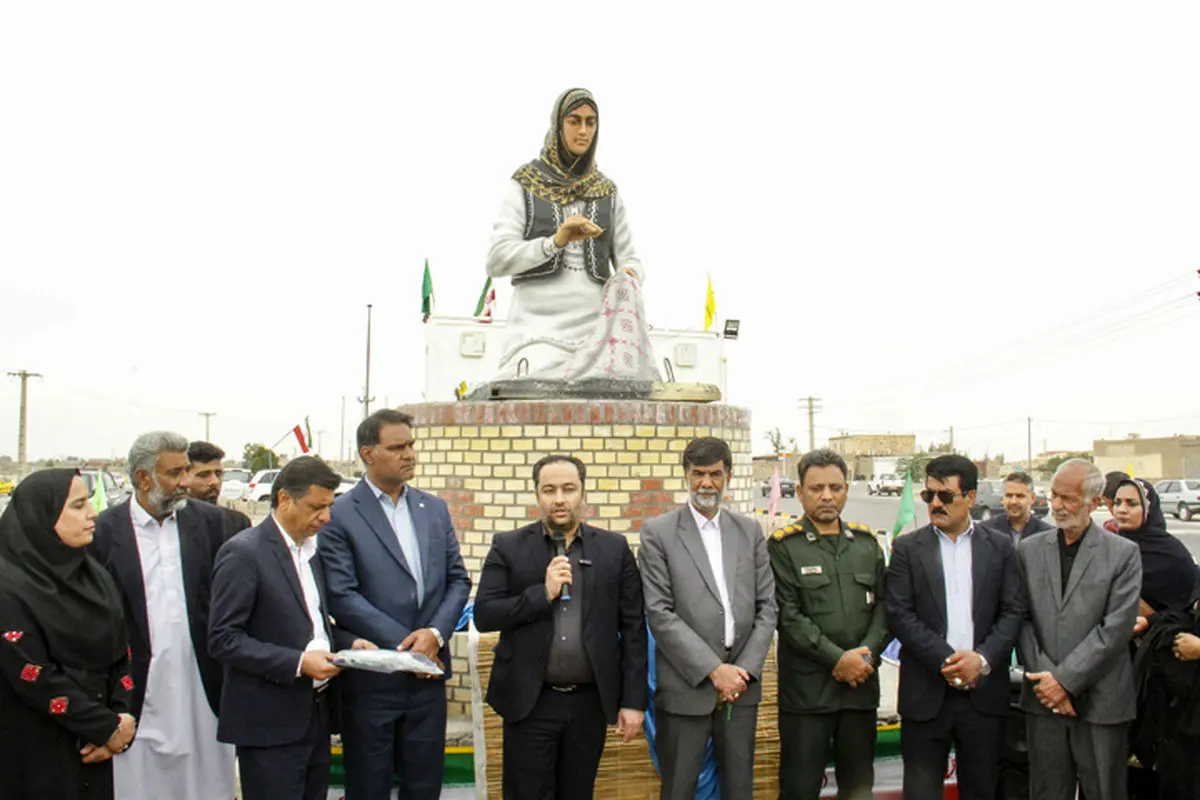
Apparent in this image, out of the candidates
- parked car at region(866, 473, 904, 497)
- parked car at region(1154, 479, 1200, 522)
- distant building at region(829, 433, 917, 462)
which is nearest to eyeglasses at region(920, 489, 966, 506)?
parked car at region(1154, 479, 1200, 522)

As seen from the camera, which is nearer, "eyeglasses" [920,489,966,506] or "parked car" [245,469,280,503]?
"eyeglasses" [920,489,966,506]

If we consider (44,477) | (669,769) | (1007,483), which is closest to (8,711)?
(44,477)

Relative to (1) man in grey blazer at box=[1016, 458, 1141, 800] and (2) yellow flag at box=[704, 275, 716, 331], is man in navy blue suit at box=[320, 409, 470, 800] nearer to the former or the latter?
(1) man in grey blazer at box=[1016, 458, 1141, 800]

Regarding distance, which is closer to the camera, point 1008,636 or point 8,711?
point 8,711

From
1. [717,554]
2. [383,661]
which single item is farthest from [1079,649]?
[383,661]

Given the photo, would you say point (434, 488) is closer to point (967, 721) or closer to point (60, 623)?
point (60, 623)

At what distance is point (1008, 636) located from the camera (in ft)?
12.1

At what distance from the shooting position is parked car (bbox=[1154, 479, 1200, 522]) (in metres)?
24.7

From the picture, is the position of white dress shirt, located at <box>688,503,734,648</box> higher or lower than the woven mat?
higher

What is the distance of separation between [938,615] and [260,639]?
274 cm

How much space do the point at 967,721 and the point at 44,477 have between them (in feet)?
11.9

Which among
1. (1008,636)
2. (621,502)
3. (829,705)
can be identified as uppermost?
(621,502)

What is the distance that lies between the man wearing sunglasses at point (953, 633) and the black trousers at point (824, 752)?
20 cm

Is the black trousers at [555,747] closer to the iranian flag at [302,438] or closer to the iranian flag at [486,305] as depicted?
the iranian flag at [302,438]
